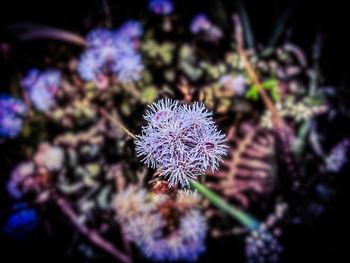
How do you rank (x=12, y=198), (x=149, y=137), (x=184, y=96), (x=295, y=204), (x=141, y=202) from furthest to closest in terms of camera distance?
(x=12, y=198)
(x=295, y=204)
(x=141, y=202)
(x=184, y=96)
(x=149, y=137)

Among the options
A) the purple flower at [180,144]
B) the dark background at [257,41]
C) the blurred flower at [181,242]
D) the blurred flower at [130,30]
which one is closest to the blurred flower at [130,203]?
the blurred flower at [181,242]

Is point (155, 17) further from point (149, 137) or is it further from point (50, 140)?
point (149, 137)

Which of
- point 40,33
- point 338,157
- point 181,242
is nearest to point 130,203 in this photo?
point 181,242

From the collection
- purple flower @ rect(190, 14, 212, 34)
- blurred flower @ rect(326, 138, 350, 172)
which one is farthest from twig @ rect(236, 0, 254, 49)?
blurred flower @ rect(326, 138, 350, 172)

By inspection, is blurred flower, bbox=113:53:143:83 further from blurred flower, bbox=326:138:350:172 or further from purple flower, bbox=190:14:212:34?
blurred flower, bbox=326:138:350:172

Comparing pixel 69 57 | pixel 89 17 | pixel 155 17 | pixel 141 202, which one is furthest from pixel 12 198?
pixel 155 17

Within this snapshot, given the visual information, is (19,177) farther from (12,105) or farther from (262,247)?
(262,247)
